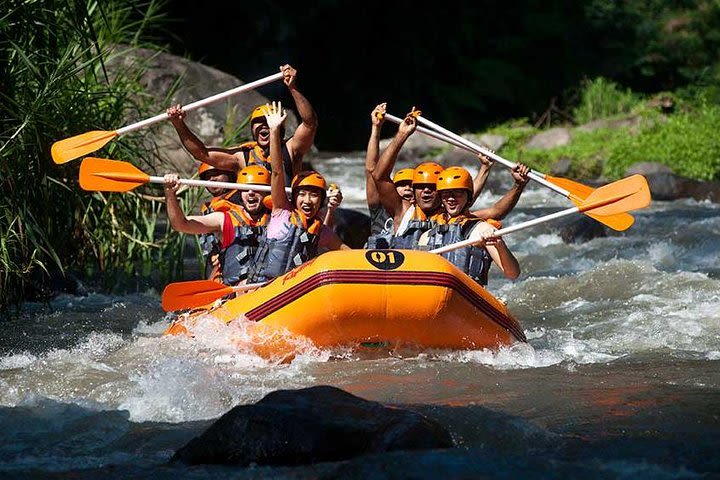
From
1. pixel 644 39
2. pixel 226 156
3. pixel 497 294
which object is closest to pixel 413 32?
pixel 644 39

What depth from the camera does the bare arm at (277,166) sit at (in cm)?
682

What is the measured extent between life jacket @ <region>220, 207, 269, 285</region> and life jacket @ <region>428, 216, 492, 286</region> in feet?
3.23

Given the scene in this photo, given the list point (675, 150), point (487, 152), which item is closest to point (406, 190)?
point (487, 152)

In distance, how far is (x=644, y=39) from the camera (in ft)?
68.1

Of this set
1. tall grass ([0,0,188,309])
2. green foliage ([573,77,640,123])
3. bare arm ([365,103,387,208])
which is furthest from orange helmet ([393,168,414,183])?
green foliage ([573,77,640,123])

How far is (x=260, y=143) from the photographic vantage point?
24.9 ft

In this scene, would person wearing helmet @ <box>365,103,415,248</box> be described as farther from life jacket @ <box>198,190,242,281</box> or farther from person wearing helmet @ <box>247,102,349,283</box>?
life jacket @ <box>198,190,242,281</box>

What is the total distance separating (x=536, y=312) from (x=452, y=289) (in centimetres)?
260

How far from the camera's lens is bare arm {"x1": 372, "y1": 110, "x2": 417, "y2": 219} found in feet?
24.6

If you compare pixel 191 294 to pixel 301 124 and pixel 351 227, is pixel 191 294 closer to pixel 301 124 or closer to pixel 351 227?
pixel 301 124

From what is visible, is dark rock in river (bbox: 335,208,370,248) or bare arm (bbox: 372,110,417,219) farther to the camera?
dark rock in river (bbox: 335,208,370,248)

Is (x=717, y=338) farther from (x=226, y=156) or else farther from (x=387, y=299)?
(x=226, y=156)

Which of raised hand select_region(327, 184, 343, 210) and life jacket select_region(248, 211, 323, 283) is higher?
raised hand select_region(327, 184, 343, 210)

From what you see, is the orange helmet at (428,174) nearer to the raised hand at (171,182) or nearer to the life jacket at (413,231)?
the life jacket at (413,231)
